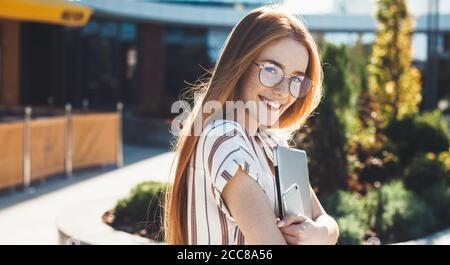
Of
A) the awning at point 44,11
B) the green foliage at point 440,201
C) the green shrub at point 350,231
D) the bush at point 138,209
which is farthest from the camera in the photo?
the awning at point 44,11

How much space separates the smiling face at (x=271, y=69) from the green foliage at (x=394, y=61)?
10.4 m

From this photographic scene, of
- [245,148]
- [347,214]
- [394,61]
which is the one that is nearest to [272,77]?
[245,148]

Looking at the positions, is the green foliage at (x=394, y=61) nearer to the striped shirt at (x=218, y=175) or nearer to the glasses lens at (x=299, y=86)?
the glasses lens at (x=299, y=86)

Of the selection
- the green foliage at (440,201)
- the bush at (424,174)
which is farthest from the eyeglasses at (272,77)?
the bush at (424,174)

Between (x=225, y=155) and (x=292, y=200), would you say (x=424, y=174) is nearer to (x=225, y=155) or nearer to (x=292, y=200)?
(x=292, y=200)

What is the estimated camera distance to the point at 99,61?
25.1m

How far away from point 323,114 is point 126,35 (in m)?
19.2

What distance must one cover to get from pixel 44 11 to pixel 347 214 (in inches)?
314

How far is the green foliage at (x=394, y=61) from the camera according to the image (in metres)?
12.0

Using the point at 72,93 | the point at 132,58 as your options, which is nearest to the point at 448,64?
the point at 132,58

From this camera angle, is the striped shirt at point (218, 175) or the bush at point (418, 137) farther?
the bush at point (418, 137)
